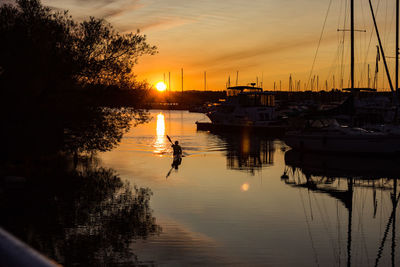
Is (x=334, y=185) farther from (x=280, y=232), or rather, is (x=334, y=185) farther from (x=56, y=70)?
(x=56, y=70)

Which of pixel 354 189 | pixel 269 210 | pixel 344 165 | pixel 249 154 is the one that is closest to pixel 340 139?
pixel 344 165

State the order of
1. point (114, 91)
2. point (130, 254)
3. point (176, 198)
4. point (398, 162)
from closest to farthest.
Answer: point (130, 254)
point (176, 198)
point (114, 91)
point (398, 162)

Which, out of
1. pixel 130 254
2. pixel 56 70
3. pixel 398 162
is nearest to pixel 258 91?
pixel 398 162

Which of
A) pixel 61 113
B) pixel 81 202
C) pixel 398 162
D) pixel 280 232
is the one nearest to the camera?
pixel 280 232

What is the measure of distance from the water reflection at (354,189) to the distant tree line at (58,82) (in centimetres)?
1266

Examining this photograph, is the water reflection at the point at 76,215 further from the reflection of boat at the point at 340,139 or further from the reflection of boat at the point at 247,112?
the reflection of boat at the point at 247,112

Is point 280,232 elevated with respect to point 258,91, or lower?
lower

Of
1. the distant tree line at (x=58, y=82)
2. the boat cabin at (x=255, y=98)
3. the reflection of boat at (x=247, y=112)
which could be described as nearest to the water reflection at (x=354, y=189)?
the distant tree line at (x=58, y=82)

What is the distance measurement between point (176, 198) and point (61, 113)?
27.3 feet

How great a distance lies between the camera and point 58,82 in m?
24.9

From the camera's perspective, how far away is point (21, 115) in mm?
22500

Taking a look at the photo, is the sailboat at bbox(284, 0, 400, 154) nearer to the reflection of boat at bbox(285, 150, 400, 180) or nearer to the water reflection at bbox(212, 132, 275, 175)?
the reflection of boat at bbox(285, 150, 400, 180)

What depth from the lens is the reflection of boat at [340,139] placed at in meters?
36.2

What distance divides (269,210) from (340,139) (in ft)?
65.5
